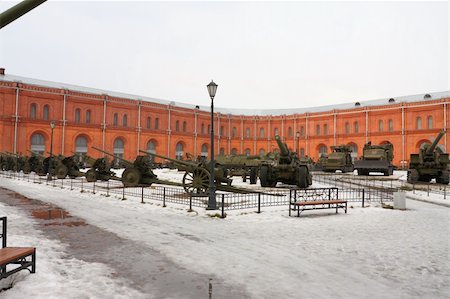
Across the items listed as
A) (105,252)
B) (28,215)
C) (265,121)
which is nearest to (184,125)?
(265,121)

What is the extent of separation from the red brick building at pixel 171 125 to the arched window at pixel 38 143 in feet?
0.36

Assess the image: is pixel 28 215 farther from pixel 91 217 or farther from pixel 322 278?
pixel 322 278

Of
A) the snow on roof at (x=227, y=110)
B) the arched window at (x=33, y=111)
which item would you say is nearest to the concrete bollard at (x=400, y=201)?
the arched window at (x=33, y=111)

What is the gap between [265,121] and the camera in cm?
6462

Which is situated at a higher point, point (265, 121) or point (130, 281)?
point (265, 121)

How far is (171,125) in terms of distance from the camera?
56.6 m

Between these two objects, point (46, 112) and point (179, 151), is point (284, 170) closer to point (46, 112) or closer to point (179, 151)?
point (46, 112)

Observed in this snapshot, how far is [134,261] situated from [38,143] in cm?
4376

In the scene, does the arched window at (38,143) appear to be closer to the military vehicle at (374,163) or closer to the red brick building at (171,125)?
the red brick building at (171,125)

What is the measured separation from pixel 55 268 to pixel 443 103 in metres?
51.9

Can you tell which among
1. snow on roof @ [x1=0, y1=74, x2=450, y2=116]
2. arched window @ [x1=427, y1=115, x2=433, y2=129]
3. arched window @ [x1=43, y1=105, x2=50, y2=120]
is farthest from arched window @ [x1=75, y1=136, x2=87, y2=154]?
arched window @ [x1=427, y1=115, x2=433, y2=129]

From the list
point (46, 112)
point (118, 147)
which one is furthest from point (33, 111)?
point (118, 147)

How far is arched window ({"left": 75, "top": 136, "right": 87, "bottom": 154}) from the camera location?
154 ft

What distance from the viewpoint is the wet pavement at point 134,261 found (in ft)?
15.3
